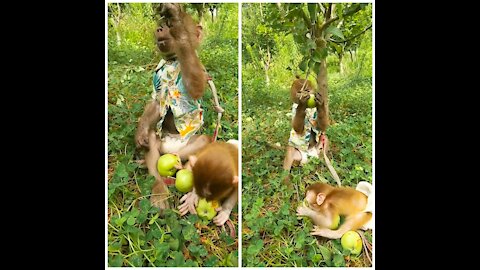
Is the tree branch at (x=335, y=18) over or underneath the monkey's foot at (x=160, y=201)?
over

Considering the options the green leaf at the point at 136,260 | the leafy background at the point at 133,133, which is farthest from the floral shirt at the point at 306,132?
the green leaf at the point at 136,260

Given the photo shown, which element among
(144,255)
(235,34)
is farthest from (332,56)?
(144,255)

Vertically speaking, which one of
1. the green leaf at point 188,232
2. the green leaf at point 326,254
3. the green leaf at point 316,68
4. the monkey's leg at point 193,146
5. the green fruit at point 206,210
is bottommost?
the green leaf at point 326,254

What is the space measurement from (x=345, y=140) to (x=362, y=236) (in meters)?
0.50

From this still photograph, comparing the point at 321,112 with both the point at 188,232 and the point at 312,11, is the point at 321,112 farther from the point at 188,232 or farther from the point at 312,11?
the point at 188,232

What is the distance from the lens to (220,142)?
3.19 metres

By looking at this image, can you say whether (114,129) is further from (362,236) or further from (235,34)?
(362,236)

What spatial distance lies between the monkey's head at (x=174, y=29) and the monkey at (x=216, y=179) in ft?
1.79

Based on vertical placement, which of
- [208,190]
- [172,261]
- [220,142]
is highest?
[220,142]

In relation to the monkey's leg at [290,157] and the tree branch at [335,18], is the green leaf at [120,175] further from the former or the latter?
the tree branch at [335,18]

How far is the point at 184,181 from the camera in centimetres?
318

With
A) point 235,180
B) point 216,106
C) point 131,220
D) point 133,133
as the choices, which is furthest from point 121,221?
point 216,106

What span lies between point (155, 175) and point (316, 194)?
2.75ft

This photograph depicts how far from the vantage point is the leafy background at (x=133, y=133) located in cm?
315
